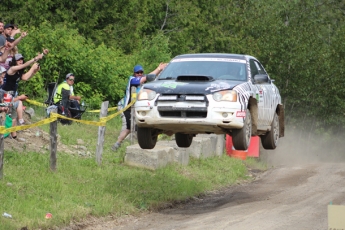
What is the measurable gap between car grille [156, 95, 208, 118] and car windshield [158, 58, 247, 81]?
1039 millimetres

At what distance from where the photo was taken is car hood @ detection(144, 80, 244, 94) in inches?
536

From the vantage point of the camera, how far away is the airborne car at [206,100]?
44.3ft

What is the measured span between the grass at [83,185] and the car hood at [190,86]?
2.24m

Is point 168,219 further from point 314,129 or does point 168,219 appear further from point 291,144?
point 314,129

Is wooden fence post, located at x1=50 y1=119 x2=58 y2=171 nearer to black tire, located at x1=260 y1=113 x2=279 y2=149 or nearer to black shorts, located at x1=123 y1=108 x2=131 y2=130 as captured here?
black tire, located at x1=260 y1=113 x2=279 y2=149

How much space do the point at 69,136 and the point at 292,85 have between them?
77.0 ft

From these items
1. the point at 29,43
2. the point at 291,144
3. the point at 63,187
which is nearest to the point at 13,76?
the point at 63,187

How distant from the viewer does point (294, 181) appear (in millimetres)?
20703

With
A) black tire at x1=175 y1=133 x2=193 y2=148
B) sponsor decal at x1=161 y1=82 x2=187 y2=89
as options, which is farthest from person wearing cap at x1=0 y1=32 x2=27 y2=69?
black tire at x1=175 y1=133 x2=193 y2=148

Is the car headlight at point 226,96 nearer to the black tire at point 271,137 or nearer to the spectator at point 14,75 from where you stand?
the black tire at point 271,137

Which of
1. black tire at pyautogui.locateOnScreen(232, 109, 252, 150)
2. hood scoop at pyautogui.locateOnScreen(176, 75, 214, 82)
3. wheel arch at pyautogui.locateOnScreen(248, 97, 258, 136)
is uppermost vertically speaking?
hood scoop at pyautogui.locateOnScreen(176, 75, 214, 82)

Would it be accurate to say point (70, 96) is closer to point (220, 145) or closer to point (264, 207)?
point (264, 207)

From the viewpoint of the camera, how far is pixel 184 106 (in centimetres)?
1349

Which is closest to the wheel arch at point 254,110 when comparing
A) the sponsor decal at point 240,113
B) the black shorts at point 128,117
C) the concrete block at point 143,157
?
the sponsor decal at point 240,113
